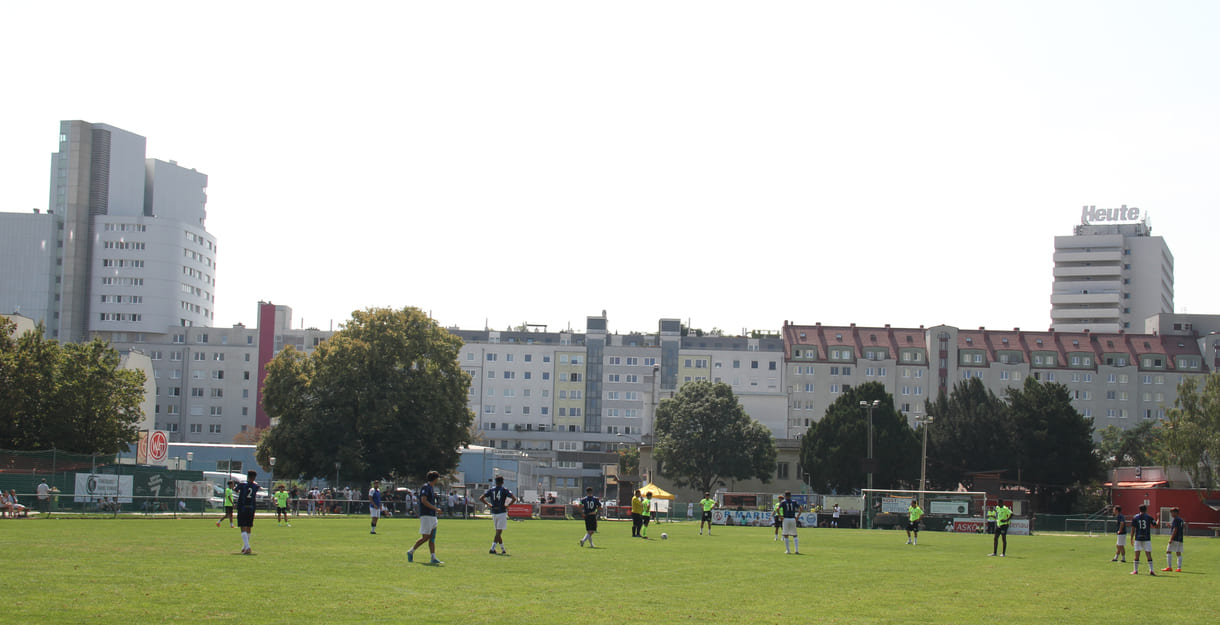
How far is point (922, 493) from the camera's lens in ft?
226

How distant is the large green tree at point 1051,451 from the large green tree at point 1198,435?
850 cm

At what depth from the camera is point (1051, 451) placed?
318 feet

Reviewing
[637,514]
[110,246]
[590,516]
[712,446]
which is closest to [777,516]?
[637,514]

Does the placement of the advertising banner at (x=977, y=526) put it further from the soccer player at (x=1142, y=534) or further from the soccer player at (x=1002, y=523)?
the soccer player at (x=1142, y=534)

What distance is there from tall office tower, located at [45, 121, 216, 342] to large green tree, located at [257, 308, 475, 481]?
3887 inches

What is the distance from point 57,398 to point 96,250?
109 meters

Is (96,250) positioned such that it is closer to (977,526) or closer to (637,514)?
(977,526)

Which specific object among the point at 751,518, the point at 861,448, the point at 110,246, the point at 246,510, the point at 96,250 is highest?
the point at 110,246

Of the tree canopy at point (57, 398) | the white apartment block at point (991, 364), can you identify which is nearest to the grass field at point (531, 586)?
the tree canopy at point (57, 398)

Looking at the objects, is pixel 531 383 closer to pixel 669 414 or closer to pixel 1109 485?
pixel 669 414

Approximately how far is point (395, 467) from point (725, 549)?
131ft

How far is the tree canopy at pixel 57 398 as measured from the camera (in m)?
57.8

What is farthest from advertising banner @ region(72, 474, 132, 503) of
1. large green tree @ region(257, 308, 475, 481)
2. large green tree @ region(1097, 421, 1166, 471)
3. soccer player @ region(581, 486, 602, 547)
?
large green tree @ region(1097, 421, 1166, 471)

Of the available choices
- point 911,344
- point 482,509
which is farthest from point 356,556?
point 911,344
